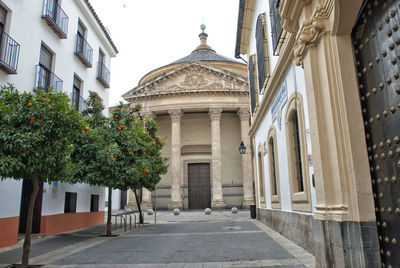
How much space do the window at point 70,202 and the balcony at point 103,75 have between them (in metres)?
6.21

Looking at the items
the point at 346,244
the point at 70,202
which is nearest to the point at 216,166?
the point at 70,202

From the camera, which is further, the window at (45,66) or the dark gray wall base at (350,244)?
the window at (45,66)

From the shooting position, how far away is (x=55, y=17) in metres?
12.4

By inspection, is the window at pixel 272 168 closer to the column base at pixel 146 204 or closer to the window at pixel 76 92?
the window at pixel 76 92

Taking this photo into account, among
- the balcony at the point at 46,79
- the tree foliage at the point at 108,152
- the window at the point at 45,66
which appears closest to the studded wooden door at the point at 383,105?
the tree foliage at the point at 108,152

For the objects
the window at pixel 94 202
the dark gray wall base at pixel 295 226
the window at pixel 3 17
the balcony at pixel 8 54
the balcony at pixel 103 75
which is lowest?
the dark gray wall base at pixel 295 226

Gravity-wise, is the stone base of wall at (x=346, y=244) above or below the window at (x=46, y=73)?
below

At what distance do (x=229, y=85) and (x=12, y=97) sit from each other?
2609 cm

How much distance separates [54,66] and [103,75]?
16.6 ft

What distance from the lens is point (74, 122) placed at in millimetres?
6992

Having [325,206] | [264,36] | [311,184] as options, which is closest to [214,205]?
[264,36]

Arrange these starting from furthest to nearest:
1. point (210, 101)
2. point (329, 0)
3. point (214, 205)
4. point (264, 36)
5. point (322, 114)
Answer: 1. point (210, 101)
2. point (214, 205)
3. point (264, 36)
4. point (322, 114)
5. point (329, 0)

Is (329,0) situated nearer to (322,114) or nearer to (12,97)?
(322,114)

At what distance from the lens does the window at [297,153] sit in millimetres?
Answer: 7202
